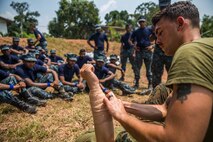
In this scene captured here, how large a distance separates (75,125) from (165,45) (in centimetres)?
309

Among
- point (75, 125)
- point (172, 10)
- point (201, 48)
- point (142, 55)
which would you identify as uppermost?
point (172, 10)

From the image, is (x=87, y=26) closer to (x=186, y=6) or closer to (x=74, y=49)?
(x=74, y=49)

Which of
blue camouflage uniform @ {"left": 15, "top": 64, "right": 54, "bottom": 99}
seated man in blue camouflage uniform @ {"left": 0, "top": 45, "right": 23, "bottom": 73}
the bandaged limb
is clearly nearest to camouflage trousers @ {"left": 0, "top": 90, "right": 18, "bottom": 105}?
blue camouflage uniform @ {"left": 15, "top": 64, "right": 54, "bottom": 99}

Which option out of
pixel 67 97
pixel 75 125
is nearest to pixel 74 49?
pixel 67 97

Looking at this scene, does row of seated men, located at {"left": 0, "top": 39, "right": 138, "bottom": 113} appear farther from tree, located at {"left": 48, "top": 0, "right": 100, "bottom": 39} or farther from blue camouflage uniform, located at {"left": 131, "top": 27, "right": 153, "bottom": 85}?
tree, located at {"left": 48, "top": 0, "right": 100, "bottom": 39}

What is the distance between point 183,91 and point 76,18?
34.3 meters

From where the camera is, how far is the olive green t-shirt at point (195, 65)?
140cm

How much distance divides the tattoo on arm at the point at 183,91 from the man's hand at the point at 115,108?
1.43ft

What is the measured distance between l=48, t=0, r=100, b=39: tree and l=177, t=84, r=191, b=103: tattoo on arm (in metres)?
33.6

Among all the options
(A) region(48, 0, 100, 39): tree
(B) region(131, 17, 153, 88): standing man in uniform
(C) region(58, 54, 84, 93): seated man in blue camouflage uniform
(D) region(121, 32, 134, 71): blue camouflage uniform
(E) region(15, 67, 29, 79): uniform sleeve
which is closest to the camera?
(E) region(15, 67, 29, 79): uniform sleeve

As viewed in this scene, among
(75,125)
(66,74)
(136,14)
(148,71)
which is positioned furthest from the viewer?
(136,14)

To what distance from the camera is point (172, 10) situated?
1.79m

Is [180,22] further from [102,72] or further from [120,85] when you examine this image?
[102,72]

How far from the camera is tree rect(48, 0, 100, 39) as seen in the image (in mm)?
34406
